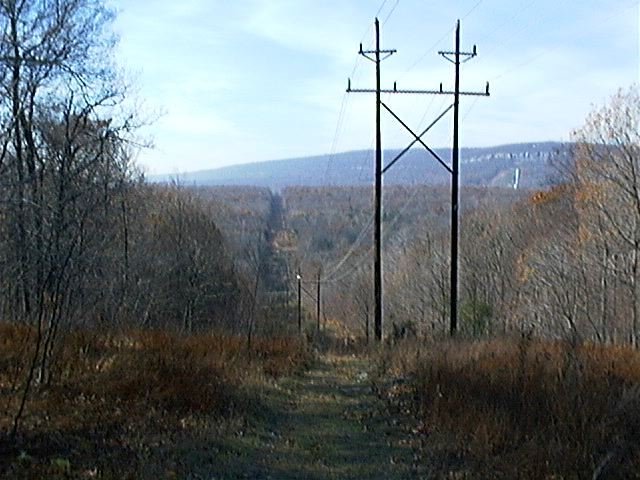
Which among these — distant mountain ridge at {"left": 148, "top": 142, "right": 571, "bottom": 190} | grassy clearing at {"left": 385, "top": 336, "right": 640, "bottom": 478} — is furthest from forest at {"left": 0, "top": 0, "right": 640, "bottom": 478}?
distant mountain ridge at {"left": 148, "top": 142, "right": 571, "bottom": 190}

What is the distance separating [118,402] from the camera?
10836 mm

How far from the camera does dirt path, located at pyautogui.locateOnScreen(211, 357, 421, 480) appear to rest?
9000mm

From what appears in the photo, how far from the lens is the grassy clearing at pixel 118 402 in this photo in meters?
8.18

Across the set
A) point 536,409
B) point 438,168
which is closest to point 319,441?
point 536,409

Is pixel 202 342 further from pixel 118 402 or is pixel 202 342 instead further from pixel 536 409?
pixel 536 409

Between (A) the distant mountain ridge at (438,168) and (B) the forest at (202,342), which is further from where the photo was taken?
(A) the distant mountain ridge at (438,168)

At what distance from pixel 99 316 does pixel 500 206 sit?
51472mm

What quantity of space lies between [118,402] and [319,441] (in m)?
2.85

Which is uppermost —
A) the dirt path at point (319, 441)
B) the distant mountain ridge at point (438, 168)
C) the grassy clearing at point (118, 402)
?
the distant mountain ridge at point (438, 168)

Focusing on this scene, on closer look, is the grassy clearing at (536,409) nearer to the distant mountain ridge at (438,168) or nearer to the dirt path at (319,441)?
the dirt path at (319,441)

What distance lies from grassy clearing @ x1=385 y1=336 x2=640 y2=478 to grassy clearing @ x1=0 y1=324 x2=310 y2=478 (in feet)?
10.3

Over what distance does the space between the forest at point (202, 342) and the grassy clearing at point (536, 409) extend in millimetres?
39

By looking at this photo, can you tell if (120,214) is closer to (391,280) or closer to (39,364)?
(39,364)

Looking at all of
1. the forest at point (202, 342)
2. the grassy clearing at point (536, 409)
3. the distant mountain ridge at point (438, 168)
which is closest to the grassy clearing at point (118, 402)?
the forest at point (202, 342)
